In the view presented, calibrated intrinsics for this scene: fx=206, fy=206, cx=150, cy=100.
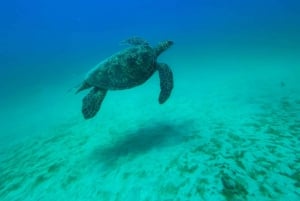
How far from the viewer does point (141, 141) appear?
6.84 m

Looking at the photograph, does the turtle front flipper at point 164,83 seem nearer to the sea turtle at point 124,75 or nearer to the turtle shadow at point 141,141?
the sea turtle at point 124,75

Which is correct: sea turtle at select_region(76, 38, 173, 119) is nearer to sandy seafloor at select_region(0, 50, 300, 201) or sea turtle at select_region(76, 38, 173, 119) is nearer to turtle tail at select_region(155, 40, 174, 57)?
turtle tail at select_region(155, 40, 174, 57)

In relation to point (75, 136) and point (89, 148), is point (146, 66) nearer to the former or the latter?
point (89, 148)

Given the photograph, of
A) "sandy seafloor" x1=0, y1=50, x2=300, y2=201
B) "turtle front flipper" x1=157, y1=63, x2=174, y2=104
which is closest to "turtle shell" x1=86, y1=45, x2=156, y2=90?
"turtle front flipper" x1=157, y1=63, x2=174, y2=104

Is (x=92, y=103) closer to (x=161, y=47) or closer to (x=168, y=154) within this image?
(x=168, y=154)

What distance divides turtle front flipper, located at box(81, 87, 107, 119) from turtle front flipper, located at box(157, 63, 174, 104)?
1.61 meters

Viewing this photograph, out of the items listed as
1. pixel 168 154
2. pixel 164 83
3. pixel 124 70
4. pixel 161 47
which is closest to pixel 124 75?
pixel 124 70

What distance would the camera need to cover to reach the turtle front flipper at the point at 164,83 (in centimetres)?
525

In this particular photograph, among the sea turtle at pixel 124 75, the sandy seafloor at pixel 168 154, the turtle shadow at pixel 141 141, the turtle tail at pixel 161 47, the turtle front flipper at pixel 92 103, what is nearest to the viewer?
the sandy seafloor at pixel 168 154

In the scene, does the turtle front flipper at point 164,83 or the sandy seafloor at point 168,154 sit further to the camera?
the turtle front flipper at point 164,83

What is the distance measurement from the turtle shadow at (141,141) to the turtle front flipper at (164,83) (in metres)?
1.70

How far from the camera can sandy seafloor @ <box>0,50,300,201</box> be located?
420 centimetres

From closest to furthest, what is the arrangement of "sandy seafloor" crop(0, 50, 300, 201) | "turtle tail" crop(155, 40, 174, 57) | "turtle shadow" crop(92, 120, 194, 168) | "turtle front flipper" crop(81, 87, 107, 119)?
"sandy seafloor" crop(0, 50, 300, 201) < "turtle front flipper" crop(81, 87, 107, 119) < "turtle shadow" crop(92, 120, 194, 168) < "turtle tail" crop(155, 40, 174, 57)

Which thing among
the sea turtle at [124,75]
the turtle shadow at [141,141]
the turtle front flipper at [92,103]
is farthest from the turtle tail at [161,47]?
the turtle shadow at [141,141]
